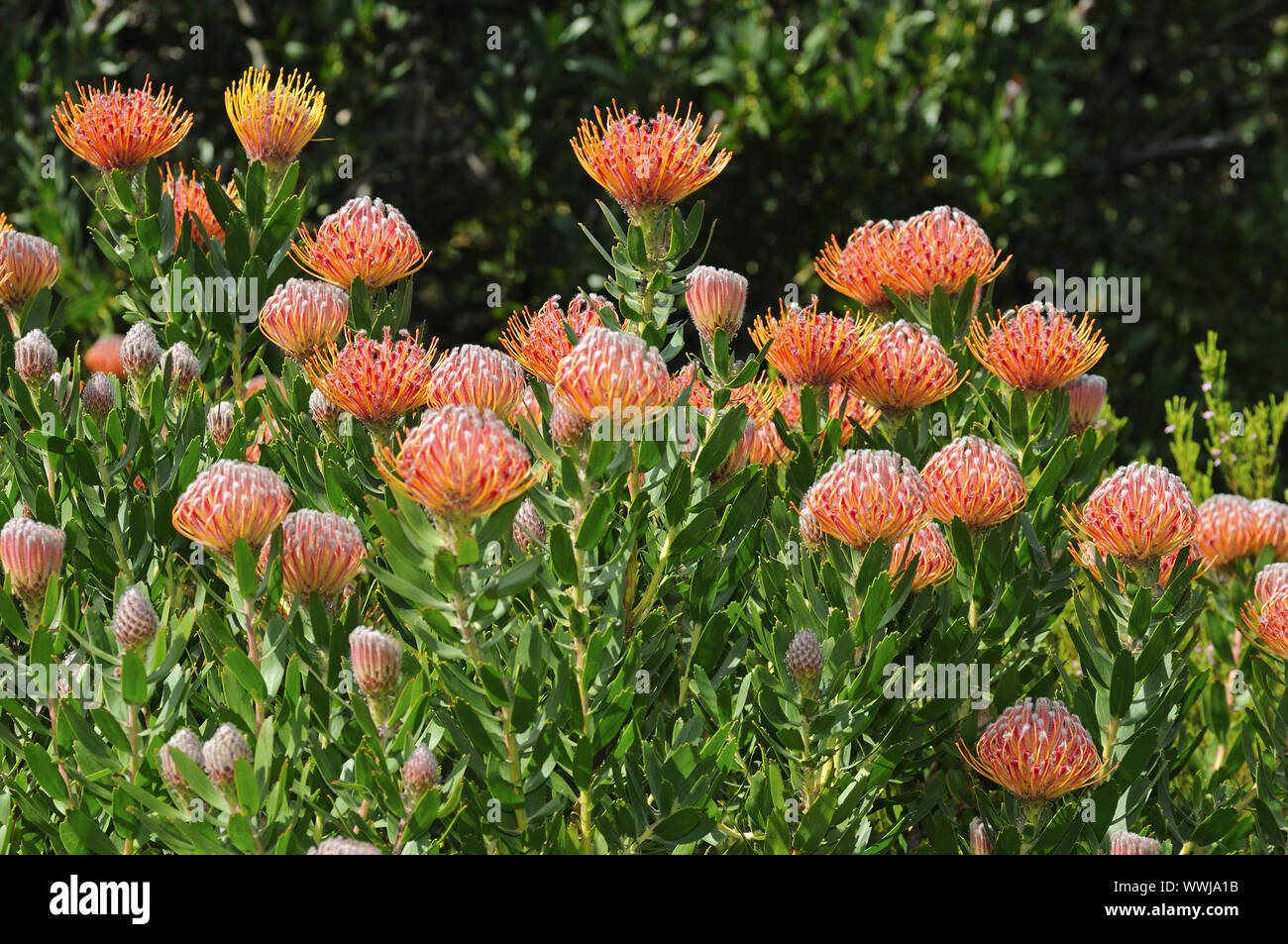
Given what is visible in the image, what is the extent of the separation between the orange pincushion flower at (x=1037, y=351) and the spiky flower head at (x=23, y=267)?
6.31 ft

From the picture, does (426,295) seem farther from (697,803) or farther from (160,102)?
(697,803)

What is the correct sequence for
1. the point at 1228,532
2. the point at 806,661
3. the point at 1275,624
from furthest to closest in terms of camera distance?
the point at 1228,532
the point at 1275,624
the point at 806,661

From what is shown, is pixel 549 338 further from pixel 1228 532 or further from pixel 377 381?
pixel 1228 532

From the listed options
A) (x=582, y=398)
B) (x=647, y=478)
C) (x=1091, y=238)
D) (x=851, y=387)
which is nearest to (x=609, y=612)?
(x=647, y=478)

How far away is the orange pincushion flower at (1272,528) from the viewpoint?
10.4 ft

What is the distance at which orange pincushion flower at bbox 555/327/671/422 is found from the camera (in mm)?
2074

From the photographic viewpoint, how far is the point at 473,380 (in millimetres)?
2256

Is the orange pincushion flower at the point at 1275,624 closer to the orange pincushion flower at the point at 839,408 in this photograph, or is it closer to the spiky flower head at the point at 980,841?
the spiky flower head at the point at 980,841

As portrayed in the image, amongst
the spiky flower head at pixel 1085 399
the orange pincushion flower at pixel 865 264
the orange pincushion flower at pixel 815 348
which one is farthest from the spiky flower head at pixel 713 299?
the spiky flower head at pixel 1085 399

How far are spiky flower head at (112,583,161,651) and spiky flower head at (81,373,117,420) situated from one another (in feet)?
2.06

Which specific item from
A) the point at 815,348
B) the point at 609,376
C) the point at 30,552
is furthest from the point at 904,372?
the point at 30,552

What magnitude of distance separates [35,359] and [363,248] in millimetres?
661

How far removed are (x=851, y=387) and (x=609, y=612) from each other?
0.75m

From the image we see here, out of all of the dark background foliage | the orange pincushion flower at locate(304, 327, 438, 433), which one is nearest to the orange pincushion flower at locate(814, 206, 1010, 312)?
the orange pincushion flower at locate(304, 327, 438, 433)
